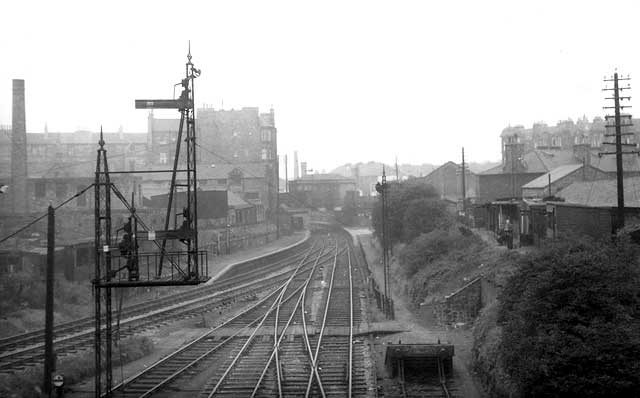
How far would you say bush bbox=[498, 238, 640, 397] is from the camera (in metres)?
10.1

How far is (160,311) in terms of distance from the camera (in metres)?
24.4

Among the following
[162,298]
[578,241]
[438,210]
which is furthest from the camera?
[438,210]

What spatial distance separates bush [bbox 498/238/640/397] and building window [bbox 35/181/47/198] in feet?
119

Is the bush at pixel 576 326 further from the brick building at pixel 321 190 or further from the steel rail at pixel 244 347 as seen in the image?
the brick building at pixel 321 190

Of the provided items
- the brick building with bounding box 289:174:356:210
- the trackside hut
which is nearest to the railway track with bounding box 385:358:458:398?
the trackside hut

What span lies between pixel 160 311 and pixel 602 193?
20.5 meters

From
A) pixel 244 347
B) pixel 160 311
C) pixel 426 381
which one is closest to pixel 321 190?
pixel 160 311

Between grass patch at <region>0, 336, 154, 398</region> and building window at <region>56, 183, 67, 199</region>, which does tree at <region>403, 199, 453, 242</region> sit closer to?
grass patch at <region>0, 336, 154, 398</region>

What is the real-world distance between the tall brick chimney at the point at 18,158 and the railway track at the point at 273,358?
21029 mm

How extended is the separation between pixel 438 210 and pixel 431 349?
24.6m

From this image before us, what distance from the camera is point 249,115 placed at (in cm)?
7781

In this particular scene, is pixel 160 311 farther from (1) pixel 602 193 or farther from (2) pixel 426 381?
(1) pixel 602 193

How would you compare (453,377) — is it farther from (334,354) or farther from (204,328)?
→ (204,328)

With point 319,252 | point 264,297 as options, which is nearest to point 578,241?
point 264,297
